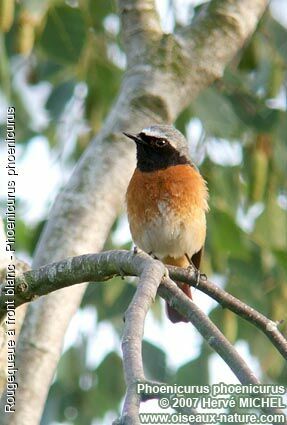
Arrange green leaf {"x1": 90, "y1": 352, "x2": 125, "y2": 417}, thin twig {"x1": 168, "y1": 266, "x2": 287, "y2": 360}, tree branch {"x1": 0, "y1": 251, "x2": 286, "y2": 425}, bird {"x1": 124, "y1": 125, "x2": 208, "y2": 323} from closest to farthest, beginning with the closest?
tree branch {"x1": 0, "y1": 251, "x2": 286, "y2": 425} < thin twig {"x1": 168, "y1": 266, "x2": 287, "y2": 360} < bird {"x1": 124, "y1": 125, "x2": 208, "y2": 323} < green leaf {"x1": 90, "y1": 352, "x2": 125, "y2": 417}

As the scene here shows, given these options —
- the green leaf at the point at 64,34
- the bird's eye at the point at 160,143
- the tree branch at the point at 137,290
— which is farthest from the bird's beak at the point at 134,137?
the tree branch at the point at 137,290

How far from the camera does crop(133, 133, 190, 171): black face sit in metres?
5.02

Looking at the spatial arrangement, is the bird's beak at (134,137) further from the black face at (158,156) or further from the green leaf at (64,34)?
the green leaf at (64,34)

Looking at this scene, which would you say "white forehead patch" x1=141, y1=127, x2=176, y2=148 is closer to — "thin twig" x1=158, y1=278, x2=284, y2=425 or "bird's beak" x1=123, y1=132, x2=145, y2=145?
"bird's beak" x1=123, y1=132, x2=145, y2=145

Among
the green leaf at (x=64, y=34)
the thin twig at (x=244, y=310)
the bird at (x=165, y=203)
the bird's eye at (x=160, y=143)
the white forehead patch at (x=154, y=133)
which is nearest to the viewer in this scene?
the thin twig at (x=244, y=310)

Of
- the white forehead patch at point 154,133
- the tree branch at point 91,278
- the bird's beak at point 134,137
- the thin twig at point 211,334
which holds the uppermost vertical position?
the white forehead patch at point 154,133

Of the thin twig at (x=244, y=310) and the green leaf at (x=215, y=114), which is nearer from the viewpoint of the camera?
the thin twig at (x=244, y=310)

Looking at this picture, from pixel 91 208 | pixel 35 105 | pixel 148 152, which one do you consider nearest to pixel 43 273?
pixel 91 208

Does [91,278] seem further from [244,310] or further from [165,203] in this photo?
[165,203]

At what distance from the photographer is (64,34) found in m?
5.29

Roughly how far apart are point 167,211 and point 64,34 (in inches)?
48.7

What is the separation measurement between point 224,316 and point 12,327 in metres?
2.07

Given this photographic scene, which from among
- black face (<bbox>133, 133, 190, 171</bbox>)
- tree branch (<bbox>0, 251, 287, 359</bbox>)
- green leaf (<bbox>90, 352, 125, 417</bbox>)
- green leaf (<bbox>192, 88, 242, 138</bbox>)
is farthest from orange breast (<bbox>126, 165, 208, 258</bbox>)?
tree branch (<bbox>0, 251, 287, 359</bbox>)

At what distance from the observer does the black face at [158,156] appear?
5.02m
